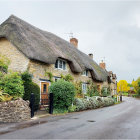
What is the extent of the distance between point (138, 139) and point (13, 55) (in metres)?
11.2

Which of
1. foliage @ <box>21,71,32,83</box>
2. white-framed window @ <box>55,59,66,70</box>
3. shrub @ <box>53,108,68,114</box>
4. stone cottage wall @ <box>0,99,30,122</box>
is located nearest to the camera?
stone cottage wall @ <box>0,99,30,122</box>

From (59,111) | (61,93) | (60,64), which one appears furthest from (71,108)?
(60,64)

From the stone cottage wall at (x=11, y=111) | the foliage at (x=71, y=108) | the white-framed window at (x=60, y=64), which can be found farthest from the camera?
the white-framed window at (x=60, y=64)

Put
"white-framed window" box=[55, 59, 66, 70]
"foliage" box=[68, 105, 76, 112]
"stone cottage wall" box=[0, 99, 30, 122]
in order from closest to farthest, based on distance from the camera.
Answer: "stone cottage wall" box=[0, 99, 30, 122]
"foliage" box=[68, 105, 76, 112]
"white-framed window" box=[55, 59, 66, 70]

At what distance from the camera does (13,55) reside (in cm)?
1370

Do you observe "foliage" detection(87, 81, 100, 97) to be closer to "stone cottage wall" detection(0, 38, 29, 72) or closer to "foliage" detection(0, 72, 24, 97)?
"stone cottage wall" detection(0, 38, 29, 72)

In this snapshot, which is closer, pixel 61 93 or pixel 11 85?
pixel 11 85

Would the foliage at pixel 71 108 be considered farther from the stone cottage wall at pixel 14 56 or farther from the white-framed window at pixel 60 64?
the white-framed window at pixel 60 64

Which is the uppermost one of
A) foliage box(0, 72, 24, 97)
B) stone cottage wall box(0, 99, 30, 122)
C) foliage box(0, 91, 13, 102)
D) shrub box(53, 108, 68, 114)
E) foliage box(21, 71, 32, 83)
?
foliage box(21, 71, 32, 83)

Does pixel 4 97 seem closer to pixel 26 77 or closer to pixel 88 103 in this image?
pixel 26 77

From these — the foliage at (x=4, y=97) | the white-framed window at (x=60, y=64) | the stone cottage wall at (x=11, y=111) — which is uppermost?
the white-framed window at (x=60, y=64)

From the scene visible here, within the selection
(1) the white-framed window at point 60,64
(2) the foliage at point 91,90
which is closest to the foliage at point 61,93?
(1) the white-framed window at point 60,64

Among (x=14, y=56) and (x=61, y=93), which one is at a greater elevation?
(x=14, y=56)

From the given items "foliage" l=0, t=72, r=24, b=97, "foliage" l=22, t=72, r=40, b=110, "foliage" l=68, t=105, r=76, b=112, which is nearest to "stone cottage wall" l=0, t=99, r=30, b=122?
"foliage" l=0, t=72, r=24, b=97
